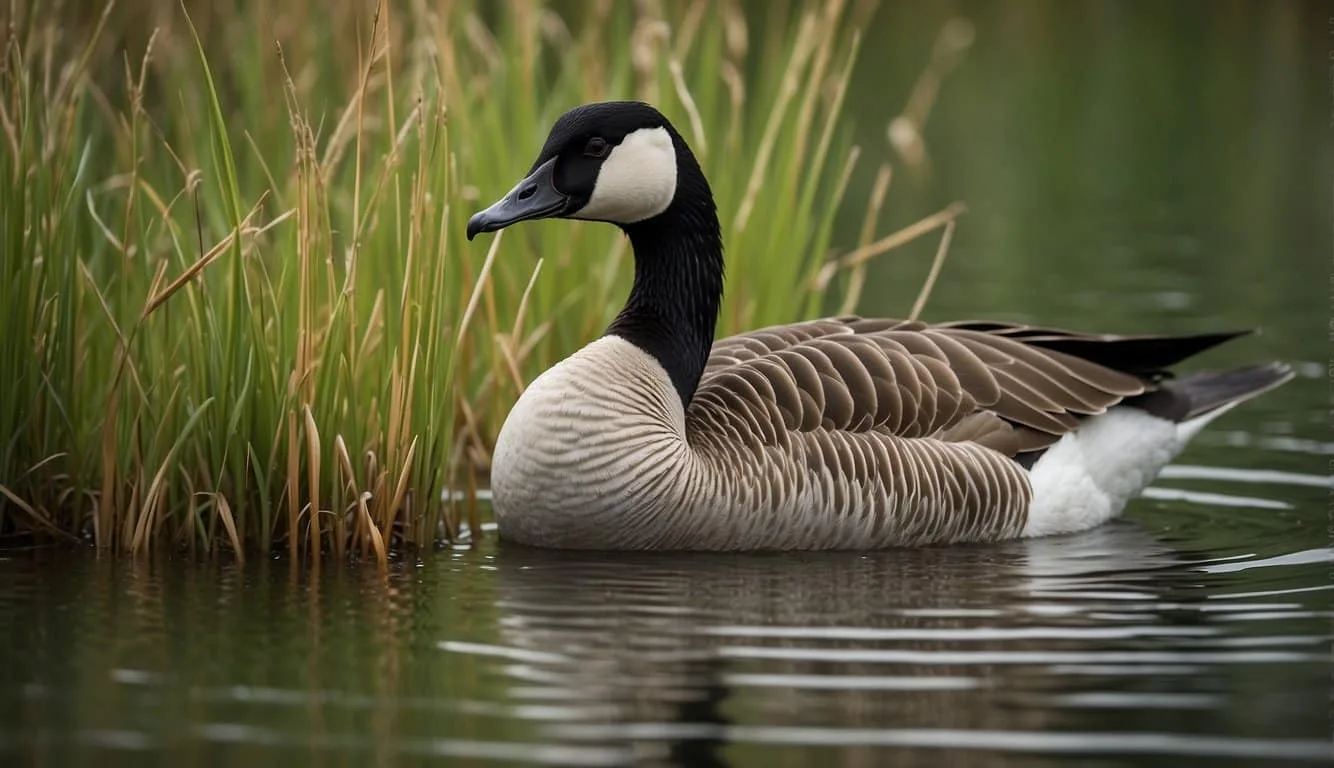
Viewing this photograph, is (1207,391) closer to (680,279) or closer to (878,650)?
(680,279)

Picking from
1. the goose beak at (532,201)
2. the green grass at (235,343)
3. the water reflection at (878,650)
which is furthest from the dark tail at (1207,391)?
the goose beak at (532,201)

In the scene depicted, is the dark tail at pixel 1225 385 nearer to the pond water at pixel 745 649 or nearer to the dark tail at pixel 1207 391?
the dark tail at pixel 1207 391

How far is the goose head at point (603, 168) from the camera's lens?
29.1ft

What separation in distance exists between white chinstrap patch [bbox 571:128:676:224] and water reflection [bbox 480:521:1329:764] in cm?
160

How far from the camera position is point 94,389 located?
8992 millimetres

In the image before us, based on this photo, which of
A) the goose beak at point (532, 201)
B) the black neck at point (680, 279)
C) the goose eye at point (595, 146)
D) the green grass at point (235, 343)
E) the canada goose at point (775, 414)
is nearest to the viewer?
the green grass at point (235, 343)

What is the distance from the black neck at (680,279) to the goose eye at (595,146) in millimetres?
448

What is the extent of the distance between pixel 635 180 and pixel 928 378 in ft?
5.81

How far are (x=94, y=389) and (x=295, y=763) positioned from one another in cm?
379

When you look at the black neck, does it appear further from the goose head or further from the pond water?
the pond water

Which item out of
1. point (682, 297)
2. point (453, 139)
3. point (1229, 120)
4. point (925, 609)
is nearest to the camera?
point (925, 609)

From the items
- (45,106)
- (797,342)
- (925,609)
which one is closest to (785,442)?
(797,342)

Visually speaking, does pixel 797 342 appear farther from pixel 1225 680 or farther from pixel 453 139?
pixel 1225 680

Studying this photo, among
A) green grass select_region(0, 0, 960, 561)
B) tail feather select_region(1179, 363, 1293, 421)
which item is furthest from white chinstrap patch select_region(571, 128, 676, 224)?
tail feather select_region(1179, 363, 1293, 421)
